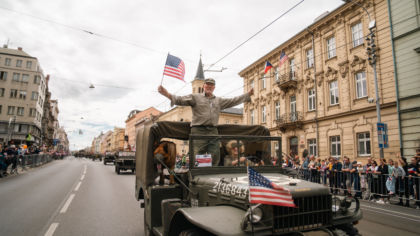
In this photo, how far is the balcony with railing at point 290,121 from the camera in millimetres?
22311

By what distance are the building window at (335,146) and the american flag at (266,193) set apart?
60.5 feet

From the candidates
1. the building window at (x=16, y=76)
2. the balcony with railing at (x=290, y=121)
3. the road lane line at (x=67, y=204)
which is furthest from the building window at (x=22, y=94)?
the road lane line at (x=67, y=204)

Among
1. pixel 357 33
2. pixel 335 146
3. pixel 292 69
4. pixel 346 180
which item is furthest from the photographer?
pixel 292 69

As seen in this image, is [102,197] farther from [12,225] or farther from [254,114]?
[254,114]

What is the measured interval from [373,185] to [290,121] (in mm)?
12848

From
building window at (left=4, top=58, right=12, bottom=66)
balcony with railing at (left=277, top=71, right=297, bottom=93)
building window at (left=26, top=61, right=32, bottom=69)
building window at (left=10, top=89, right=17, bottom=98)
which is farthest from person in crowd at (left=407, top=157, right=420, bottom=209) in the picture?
building window at (left=4, top=58, right=12, bottom=66)

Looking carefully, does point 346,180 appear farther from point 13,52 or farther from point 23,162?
point 13,52

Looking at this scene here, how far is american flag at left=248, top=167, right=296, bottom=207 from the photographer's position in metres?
2.43

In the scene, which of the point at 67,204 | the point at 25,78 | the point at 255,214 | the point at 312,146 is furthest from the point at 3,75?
the point at 255,214

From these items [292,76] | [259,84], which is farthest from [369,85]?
[259,84]

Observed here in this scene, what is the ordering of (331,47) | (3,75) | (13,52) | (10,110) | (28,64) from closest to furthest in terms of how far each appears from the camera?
(331,47)
(10,110)
(3,75)
(28,64)
(13,52)

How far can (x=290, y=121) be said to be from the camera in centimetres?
2311

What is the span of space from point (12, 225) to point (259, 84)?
26.2 m

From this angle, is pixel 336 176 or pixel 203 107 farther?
pixel 336 176
